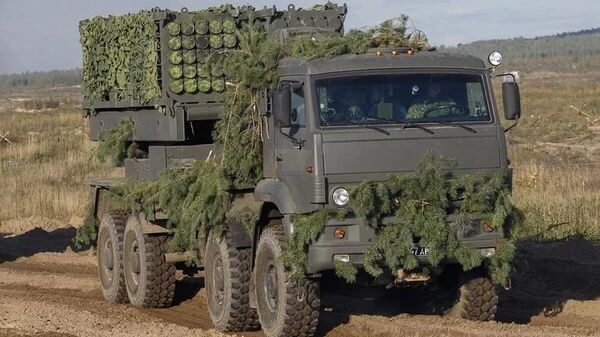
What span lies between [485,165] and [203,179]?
298 centimetres

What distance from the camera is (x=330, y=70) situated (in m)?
11.3

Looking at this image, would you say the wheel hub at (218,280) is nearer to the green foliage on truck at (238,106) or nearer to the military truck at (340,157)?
the military truck at (340,157)

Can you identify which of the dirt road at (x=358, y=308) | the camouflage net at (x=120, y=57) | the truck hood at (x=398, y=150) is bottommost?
the dirt road at (x=358, y=308)

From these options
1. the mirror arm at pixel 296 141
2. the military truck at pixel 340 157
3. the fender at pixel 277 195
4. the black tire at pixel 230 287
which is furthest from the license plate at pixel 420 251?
the black tire at pixel 230 287

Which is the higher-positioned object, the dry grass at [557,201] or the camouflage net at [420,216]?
the camouflage net at [420,216]

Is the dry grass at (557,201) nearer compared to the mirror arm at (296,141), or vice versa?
the mirror arm at (296,141)

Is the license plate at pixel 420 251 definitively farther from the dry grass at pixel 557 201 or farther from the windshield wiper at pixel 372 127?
the dry grass at pixel 557 201

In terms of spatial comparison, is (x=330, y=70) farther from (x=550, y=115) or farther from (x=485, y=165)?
(x=550, y=115)

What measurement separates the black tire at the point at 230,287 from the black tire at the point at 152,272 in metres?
1.62

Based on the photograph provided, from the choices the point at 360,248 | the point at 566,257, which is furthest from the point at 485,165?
the point at 566,257

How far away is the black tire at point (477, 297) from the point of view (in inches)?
470

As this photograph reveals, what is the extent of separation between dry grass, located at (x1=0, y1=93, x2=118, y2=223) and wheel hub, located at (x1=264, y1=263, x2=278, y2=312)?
504 centimetres

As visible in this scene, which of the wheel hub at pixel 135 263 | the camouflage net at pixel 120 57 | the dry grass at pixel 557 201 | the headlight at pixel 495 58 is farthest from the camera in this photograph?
the dry grass at pixel 557 201

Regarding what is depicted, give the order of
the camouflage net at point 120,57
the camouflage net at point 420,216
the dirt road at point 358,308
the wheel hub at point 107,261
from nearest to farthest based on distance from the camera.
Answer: the camouflage net at point 420,216, the dirt road at point 358,308, the camouflage net at point 120,57, the wheel hub at point 107,261
